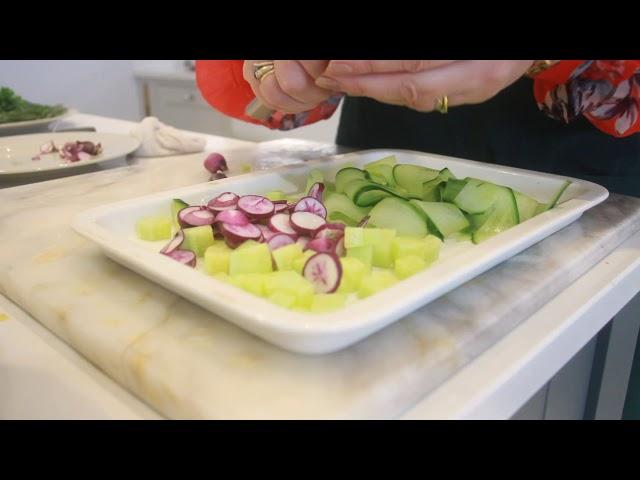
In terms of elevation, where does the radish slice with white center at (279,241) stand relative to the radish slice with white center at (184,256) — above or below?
above

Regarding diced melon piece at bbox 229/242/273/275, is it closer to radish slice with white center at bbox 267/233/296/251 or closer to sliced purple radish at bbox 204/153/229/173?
radish slice with white center at bbox 267/233/296/251

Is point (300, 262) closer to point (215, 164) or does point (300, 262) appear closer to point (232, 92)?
point (215, 164)

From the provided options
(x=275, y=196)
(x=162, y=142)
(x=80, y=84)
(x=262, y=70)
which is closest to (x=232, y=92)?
(x=162, y=142)

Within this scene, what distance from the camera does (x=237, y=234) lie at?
511 millimetres

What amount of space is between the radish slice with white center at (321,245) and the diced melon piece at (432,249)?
0.28 ft

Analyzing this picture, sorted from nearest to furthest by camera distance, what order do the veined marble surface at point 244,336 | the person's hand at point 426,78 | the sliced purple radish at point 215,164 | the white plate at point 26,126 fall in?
1. the veined marble surface at point 244,336
2. the person's hand at point 426,78
3. the sliced purple radish at point 215,164
4. the white plate at point 26,126

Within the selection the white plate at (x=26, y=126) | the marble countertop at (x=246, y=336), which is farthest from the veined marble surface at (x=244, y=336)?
the white plate at (x=26, y=126)

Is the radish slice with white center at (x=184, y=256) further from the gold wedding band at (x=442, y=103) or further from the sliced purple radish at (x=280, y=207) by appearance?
the gold wedding band at (x=442, y=103)

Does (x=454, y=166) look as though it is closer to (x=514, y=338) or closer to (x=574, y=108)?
(x=574, y=108)

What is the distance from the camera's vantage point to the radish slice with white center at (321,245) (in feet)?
1.57

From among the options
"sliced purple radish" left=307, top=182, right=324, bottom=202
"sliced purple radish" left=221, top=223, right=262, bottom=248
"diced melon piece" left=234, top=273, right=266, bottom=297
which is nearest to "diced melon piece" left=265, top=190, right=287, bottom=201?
"sliced purple radish" left=307, top=182, right=324, bottom=202
